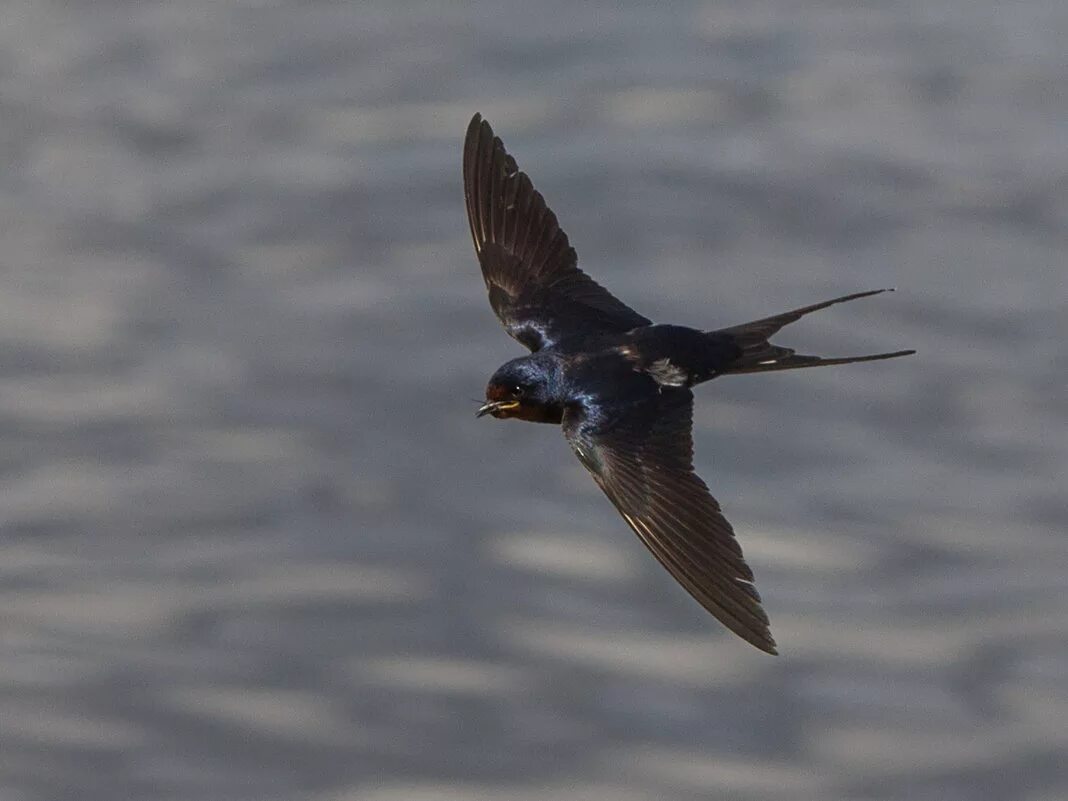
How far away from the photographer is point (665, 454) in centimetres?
498

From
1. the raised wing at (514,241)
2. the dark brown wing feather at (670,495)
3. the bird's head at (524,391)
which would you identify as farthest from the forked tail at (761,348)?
the raised wing at (514,241)

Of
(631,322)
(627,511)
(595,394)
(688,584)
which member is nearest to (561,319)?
(631,322)

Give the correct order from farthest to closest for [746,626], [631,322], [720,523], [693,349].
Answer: [631,322] < [693,349] < [720,523] < [746,626]

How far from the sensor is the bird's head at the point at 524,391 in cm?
A: 507

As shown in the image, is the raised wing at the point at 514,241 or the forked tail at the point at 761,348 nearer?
the forked tail at the point at 761,348

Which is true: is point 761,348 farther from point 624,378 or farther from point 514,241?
point 514,241

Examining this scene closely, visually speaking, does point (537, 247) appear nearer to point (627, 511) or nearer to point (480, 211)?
point (480, 211)

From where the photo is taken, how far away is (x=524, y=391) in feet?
16.8

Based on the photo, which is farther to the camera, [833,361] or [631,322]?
[631,322]

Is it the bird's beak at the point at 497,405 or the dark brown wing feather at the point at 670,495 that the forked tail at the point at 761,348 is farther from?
the bird's beak at the point at 497,405

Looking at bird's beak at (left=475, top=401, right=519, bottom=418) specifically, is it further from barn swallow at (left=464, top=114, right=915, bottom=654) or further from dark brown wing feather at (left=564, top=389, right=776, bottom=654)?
dark brown wing feather at (left=564, top=389, right=776, bottom=654)

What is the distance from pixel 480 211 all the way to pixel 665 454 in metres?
1.20

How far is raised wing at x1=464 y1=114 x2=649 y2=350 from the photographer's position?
573 centimetres

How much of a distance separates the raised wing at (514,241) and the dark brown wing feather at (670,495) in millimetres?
690
